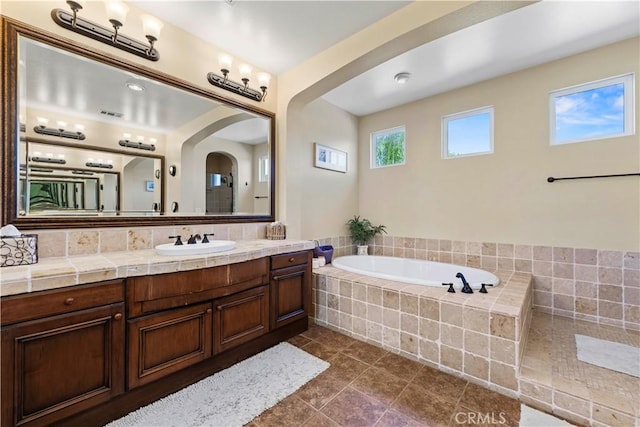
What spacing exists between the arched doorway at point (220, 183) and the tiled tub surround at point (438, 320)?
120 cm

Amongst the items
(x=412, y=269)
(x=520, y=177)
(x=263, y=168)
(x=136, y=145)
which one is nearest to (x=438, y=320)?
(x=412, y=269)

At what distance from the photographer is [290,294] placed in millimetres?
2367

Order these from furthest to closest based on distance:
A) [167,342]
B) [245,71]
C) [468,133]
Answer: [468,133] → [245,71] → [167,342]

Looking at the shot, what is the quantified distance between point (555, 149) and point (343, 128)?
2485 millimetres

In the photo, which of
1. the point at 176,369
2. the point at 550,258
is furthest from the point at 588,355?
the point at 176,369

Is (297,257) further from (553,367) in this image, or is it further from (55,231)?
(553,367)

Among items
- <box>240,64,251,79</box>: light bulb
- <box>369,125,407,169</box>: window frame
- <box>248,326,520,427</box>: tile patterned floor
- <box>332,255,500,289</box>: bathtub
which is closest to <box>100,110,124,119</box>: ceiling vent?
<box>240,64,251,79</box>: light bulb

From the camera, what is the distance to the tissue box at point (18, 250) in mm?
1292

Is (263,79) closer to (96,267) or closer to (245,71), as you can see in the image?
(245,71)

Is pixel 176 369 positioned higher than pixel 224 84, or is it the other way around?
pixel 224 84

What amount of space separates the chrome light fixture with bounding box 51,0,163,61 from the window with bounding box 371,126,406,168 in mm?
2988

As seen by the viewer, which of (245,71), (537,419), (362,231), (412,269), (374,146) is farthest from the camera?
(374,146)

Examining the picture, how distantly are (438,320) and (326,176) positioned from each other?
226 cm

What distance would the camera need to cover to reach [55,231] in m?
1.62
